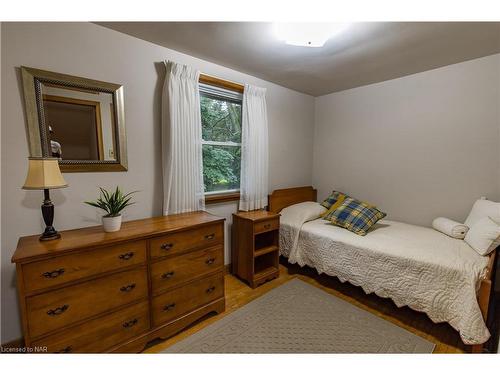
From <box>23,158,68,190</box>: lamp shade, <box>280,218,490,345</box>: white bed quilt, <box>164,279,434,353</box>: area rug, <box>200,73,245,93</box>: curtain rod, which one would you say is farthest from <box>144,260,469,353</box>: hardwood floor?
<box>200,73,245,93</box>: curtain rod

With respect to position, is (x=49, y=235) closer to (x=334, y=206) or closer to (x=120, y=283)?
(x=120, y=283)

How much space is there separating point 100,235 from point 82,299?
0.38 metres

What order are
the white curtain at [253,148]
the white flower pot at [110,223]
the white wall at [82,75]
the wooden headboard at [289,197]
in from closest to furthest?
the white wall at [82,75], the white flower pot at [110,223], the white curtain at [253,148], the wooden headboard at [289,197]

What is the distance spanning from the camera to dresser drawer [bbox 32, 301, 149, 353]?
1.29m

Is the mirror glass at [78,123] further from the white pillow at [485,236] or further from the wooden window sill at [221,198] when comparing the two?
the white pillow at [485,236]

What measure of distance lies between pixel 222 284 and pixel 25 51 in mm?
2202

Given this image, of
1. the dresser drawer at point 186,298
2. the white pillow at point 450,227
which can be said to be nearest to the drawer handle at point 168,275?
the dresser drawer at point 186,298

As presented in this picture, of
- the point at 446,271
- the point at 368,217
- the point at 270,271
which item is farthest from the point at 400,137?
the point at 270,271

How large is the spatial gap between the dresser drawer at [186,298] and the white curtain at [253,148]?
1.00 m

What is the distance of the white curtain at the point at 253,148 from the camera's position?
105 inches

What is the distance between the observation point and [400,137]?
111 inches

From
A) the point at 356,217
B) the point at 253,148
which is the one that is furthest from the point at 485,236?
the point at 253,148

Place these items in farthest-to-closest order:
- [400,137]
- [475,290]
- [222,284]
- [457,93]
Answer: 1. [400,137]
2. [457,93]
3. [222,284]
4. [475,290]
